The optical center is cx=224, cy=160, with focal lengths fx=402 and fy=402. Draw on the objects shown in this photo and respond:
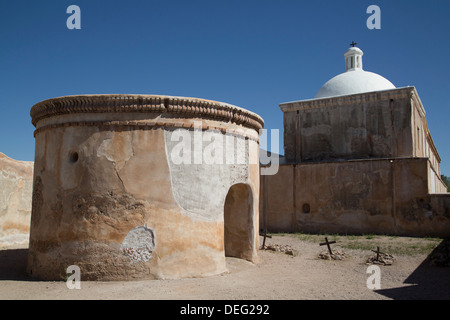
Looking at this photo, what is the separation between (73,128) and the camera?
7.04 meters

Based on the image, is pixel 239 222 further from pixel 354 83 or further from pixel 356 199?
pixel 354 83

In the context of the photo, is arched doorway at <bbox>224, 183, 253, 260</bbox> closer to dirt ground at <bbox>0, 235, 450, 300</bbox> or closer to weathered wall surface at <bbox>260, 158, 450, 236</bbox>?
dirt ground at <bbox>0, 235, 450, 300</bbox>

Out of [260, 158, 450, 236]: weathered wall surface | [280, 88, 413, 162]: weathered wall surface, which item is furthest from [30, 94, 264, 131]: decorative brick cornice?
[280, 88, 413, 162]: weathered wall surface

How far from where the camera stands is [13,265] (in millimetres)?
8438

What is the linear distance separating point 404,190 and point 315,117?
5.01m

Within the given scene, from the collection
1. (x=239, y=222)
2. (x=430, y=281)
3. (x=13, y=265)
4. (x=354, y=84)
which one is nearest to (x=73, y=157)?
(x=13, y=265)

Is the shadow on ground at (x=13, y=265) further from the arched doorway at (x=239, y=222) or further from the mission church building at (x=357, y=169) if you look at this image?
the mission church building at (x=357, y=169)

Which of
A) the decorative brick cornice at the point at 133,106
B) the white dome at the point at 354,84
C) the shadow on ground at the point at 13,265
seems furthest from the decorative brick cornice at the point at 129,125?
the white dome at the point at 354,84

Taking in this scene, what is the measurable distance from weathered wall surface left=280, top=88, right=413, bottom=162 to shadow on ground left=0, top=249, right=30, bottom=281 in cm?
1131

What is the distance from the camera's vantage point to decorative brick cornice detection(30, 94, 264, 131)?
6.88 m

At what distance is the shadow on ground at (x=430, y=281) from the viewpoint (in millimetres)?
6152
